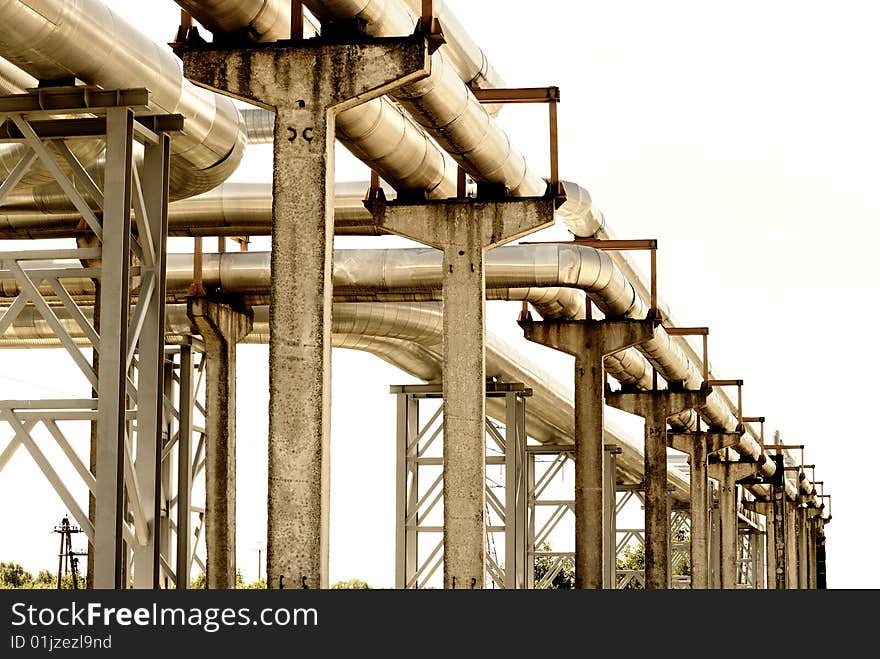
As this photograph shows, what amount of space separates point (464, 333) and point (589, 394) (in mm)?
9049

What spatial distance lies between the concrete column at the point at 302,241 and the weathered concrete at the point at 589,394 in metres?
14.2

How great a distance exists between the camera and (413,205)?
17.7m

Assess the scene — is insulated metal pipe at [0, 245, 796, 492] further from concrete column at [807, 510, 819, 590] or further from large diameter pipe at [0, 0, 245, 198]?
concrete column at [807, 510, 819, 590]

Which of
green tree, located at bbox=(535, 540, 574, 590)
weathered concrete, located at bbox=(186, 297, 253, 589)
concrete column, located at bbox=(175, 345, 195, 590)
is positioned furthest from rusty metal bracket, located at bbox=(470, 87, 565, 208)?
green tree, located at bbox=(535, 540, 574, 590)

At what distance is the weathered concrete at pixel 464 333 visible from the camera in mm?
17141

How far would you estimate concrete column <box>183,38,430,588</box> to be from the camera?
1150cm

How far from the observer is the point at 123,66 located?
40.3ft

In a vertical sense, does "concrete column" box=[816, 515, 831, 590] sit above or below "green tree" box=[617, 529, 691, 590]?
above

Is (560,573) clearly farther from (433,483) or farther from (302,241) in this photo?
(302,241)

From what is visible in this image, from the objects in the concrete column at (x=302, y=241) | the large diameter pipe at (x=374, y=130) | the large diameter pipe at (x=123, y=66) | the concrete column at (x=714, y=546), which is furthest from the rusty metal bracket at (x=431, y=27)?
the concrete column at (x=714, y=546)

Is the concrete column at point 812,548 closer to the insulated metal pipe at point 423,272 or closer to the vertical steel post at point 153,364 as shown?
the insulated metal pipe at point 423,272

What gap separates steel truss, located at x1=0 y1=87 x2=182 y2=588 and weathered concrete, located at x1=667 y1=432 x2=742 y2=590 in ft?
90.5

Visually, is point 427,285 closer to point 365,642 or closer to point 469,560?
point 469,560

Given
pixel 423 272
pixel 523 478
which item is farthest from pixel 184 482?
pixel 523 478
